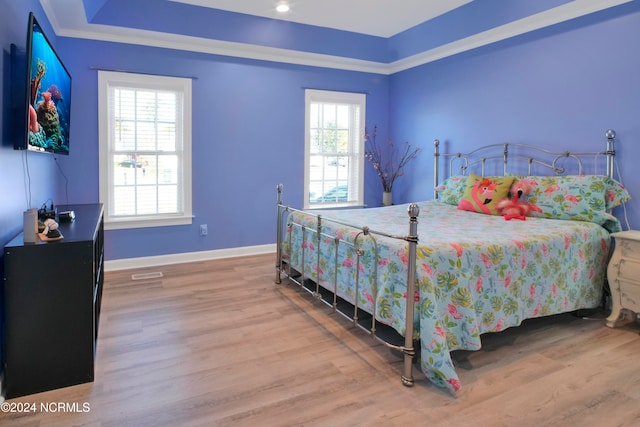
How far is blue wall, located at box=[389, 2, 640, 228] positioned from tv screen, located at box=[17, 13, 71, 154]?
12.5ft

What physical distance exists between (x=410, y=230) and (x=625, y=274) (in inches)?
70.7

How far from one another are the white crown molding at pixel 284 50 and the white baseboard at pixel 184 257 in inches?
86.2

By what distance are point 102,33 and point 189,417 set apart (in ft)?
12.3

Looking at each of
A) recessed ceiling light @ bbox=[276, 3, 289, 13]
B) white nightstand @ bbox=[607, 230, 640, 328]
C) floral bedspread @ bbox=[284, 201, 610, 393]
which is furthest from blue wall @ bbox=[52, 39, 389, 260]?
white nightstand @ bbox=[607, 230, 640, 328]

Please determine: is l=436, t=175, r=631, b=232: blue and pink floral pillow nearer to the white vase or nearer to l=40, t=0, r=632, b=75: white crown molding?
l=40, t=0, r=632, b=75: white crown molding

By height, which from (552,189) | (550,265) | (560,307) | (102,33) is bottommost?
(560,307)

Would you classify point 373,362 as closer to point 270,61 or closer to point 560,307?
point 560,307

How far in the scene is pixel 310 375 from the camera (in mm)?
2266

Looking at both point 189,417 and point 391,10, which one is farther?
point 391,10

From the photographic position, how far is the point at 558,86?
3.68 metres

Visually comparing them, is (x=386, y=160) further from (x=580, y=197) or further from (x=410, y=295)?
(x=410, y=295)

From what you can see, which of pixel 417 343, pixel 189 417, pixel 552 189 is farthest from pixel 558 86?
pixel 189 417

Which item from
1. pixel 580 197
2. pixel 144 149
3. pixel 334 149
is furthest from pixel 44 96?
pixel 580 197

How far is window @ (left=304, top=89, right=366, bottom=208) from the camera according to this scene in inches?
210
